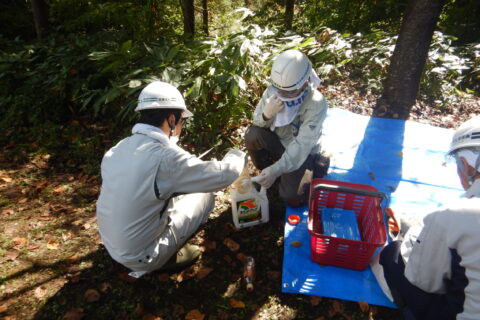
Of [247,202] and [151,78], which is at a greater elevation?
[151,78]

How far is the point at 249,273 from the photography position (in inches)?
104

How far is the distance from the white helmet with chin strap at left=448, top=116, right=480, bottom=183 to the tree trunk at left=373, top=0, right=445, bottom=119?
3303 millimetres

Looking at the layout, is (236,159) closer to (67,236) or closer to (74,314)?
(74,314)

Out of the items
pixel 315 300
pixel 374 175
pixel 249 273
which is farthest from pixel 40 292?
pixel 374 175

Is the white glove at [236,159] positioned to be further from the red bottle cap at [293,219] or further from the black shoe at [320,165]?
the black shoe at [320,165]

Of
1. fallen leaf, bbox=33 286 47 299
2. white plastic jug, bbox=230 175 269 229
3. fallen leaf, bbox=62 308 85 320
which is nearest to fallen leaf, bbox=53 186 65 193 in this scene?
fallen leaf, bbox=33 286 47 299

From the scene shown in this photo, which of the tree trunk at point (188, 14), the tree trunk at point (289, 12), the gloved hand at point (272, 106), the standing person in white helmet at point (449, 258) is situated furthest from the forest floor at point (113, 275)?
the tree trunk at point (289, 12)

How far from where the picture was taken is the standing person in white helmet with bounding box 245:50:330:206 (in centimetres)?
275

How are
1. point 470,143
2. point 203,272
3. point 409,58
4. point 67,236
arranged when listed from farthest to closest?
point 409,58, point 67,236, point 203,272, point 470,143

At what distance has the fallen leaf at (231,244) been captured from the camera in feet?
9.83

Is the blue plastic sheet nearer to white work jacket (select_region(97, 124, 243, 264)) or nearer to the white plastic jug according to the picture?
the white plastic jug

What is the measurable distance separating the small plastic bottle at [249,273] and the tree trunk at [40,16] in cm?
627

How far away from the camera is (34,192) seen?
3691 mm

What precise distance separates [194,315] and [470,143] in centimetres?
233
